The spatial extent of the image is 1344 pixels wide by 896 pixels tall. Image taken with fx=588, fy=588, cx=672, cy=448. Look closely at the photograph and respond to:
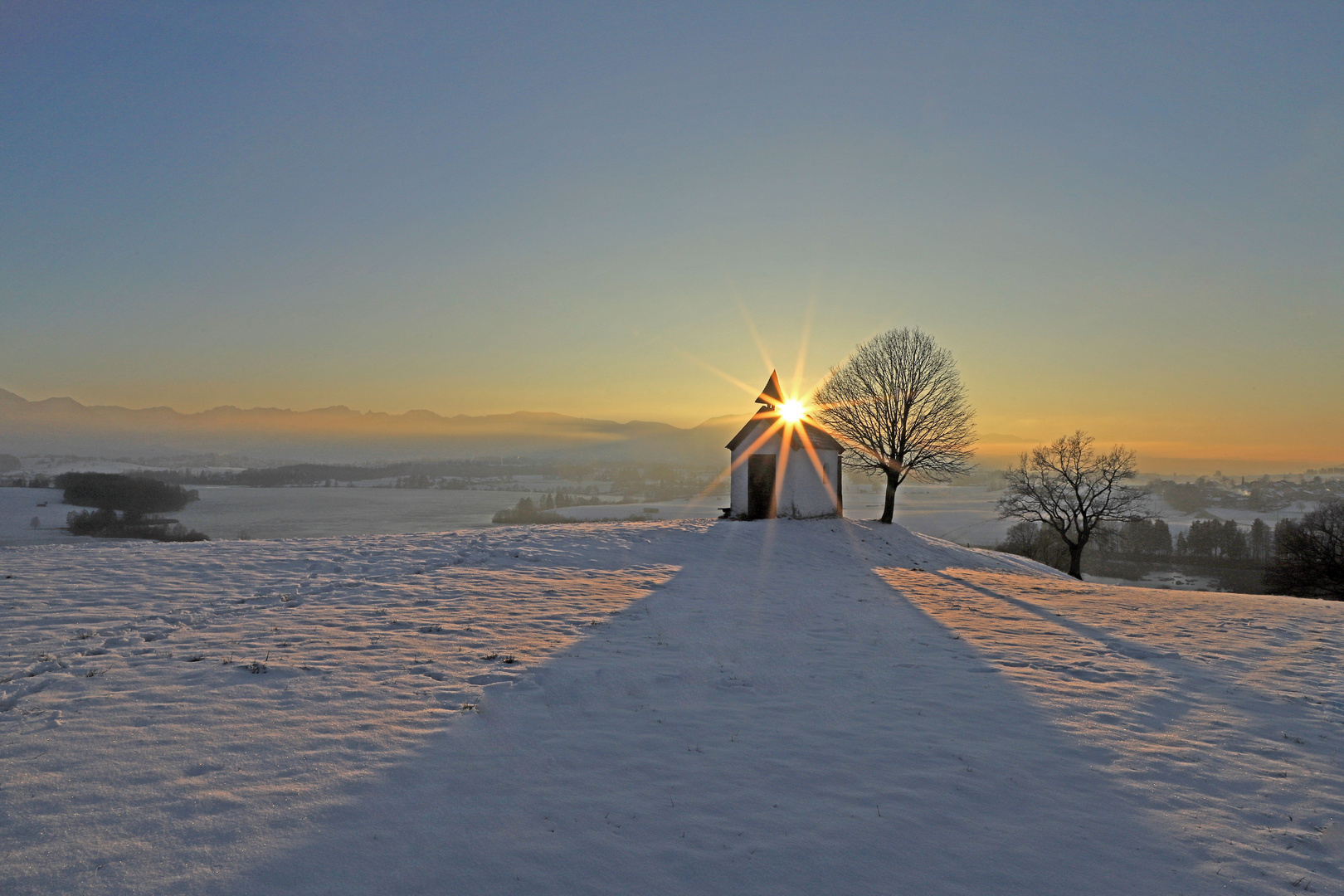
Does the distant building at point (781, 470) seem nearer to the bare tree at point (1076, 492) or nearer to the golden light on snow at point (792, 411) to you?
the golden light on snow at point (792, 411)

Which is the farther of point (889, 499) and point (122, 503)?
point (122, 503)

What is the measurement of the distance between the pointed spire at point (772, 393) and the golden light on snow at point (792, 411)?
0.51 meters

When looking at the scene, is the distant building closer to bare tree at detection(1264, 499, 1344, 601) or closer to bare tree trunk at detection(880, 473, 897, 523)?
bare tree trunk at detection(880, 473, 897, 523)

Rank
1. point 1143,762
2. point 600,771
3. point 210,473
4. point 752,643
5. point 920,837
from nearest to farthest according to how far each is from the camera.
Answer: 1. point 920,837
2. point 600,771
3. point 1143,762
4. point 752,643
5. point 210,473

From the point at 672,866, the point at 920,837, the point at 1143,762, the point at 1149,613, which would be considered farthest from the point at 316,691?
the point at 1149,613

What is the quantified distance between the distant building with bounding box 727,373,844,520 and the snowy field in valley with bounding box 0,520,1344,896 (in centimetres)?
1532

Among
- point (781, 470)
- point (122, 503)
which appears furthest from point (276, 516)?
point (781, 470)

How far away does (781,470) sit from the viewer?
28.9m

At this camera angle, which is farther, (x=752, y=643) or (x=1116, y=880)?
(x=752, y=643)

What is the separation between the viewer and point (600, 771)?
19.3 ft

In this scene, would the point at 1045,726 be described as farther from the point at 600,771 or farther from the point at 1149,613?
the point at 1149,613

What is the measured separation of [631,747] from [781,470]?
23.3m

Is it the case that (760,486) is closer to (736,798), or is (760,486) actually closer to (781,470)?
(781,470)

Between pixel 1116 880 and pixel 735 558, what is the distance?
53.9 ft
